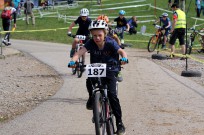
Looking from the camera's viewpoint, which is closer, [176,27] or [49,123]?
[49,123]

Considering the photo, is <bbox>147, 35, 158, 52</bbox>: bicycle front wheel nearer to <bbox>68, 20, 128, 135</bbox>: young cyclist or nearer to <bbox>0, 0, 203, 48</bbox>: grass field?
<bbox>0, 0, 203, 48</bbox>: grass field

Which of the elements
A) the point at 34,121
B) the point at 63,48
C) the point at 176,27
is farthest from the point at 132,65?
the point at 34,121

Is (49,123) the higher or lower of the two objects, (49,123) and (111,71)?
the lower

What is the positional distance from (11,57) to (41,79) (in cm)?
665

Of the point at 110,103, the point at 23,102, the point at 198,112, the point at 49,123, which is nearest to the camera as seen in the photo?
the point at 110,103

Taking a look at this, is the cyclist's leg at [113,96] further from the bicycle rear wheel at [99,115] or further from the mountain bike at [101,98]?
the bicycle rear wheel at [99,115]

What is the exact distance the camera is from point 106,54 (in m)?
7.75

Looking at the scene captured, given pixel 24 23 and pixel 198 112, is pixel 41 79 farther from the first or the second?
pixel 24 23

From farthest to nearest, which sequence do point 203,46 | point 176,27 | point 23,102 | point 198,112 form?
1. point 203,46
2. point 176,27
3. point 23,102
4. point 198,112

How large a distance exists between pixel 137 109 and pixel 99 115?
317 cm

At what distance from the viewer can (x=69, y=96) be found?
1155 centimetres

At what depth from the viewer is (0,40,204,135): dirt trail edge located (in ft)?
27.9

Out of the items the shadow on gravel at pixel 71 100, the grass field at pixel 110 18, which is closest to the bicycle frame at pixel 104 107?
the shadow on gravel at pixel 71 100

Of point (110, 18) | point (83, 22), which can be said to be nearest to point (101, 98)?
point (83, 22)
